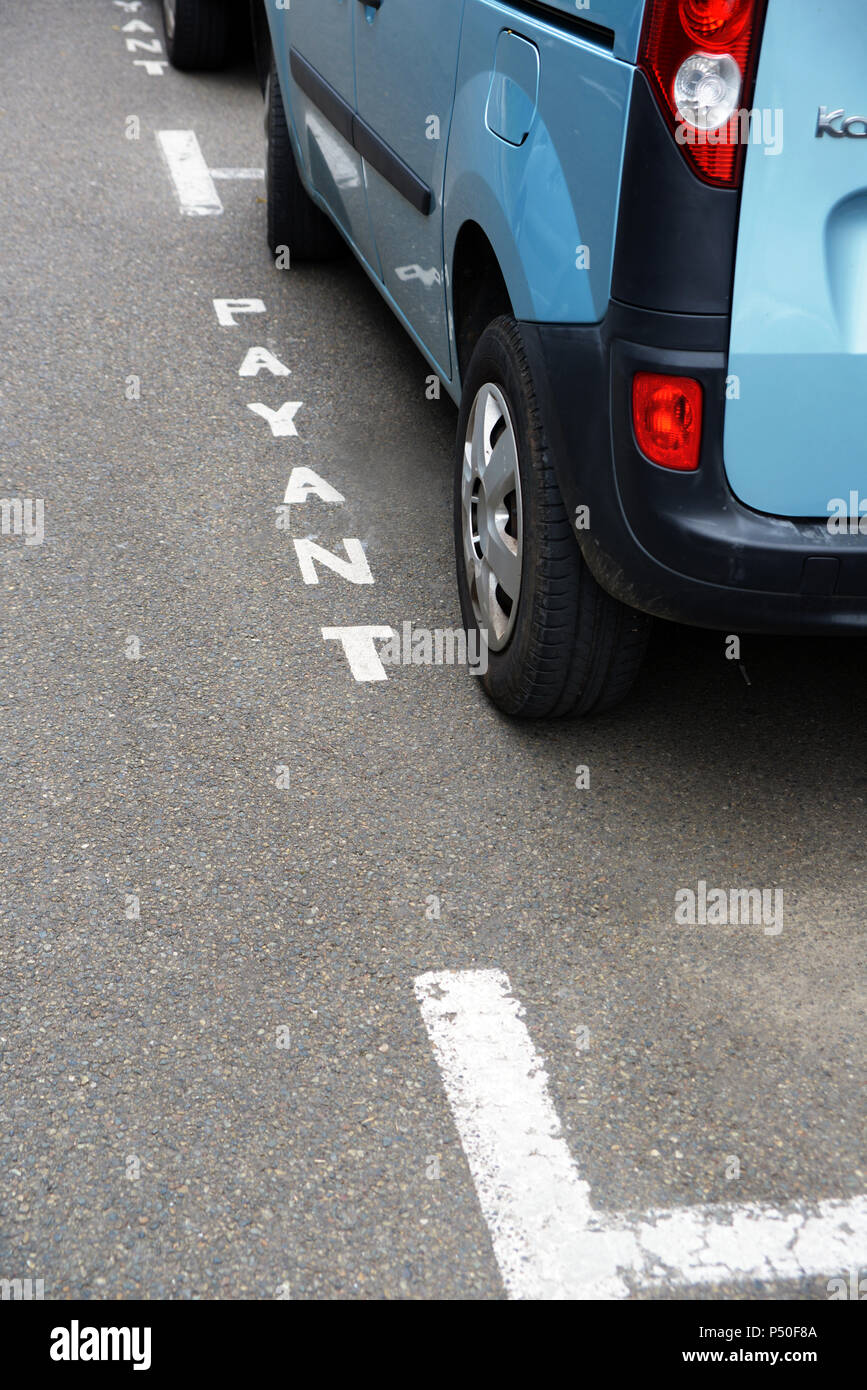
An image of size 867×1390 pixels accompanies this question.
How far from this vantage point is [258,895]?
2805 millimetres

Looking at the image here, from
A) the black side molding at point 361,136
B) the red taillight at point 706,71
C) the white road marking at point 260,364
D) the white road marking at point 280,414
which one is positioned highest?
the red taillight at point 706,71

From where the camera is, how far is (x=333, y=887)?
2.83 metres

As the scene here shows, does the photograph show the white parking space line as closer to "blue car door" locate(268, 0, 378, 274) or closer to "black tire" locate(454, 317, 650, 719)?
"black tire" locate(454, 317, 650, 719)

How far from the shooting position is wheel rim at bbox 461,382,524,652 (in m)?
3.12

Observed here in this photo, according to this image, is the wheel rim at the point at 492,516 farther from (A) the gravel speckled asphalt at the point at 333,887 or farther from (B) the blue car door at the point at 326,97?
(B) the blue car door at the point at 326,97

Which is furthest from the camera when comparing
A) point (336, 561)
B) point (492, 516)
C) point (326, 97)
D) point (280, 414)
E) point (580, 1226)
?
point (280, 414)

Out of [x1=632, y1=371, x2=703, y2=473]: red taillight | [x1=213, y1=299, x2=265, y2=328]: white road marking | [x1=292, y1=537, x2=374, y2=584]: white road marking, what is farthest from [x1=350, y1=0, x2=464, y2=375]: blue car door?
[x1=213, y1=299, x2=265, y2=328]: white road marking

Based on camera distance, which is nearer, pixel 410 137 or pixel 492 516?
pixel 492 516

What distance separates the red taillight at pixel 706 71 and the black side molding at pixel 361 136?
124cm

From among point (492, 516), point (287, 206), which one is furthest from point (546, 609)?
point (287, 206)

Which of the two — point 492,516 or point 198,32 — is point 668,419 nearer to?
point 492,516

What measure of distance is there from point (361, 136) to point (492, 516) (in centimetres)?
149

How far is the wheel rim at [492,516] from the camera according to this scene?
3119 millimetres

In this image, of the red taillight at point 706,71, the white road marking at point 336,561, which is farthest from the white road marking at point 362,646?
the red taillight at point 706,71
